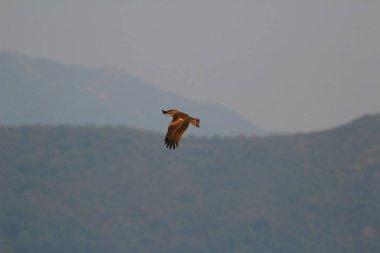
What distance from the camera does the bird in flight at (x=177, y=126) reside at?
19828 mm

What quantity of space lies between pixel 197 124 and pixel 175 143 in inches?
23.0

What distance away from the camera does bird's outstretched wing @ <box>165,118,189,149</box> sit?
19.8 meters

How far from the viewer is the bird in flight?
19.8 meters

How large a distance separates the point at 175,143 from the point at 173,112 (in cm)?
65

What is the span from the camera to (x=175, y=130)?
19.9 m

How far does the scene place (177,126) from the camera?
1986 centimetres

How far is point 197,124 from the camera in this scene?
795 inches

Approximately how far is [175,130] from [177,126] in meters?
0.12

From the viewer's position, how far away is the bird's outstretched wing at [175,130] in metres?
19.8

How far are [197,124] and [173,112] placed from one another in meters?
0.58

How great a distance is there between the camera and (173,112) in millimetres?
20375

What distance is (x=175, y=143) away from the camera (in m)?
20.2
